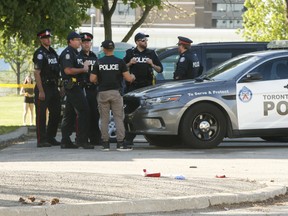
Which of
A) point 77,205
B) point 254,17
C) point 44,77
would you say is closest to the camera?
point 77,205

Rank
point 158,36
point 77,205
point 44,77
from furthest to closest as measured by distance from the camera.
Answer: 1. point 158,36
2. point 44,77
3. point 77,205

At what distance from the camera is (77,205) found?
8742 millimetres

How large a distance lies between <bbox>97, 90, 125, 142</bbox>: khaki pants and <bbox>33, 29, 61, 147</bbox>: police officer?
1.37 meters

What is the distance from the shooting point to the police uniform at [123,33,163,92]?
17.3 metres

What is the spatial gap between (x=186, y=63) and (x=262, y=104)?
200cm

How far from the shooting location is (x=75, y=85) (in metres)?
16.9

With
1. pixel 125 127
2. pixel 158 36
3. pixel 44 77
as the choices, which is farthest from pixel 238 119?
pixel 158 36

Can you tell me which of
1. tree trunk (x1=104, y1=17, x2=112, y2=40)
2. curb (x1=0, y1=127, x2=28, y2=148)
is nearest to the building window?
tree trunk (x1=104, y1=17, x2=112, y2=40)

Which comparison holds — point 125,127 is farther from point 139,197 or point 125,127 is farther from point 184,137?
point 139,197

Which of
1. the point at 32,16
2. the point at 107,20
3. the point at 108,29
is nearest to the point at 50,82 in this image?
the point at 32,16

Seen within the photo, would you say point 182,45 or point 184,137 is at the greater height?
point 182,45

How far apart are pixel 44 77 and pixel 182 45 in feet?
8.02

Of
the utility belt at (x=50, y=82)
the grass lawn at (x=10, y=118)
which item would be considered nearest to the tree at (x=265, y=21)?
the grass lawn at (x=10, y=118)

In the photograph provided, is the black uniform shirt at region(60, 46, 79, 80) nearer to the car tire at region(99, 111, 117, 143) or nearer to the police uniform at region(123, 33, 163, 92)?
the police uniform at region(123, 33, 163, 92)
